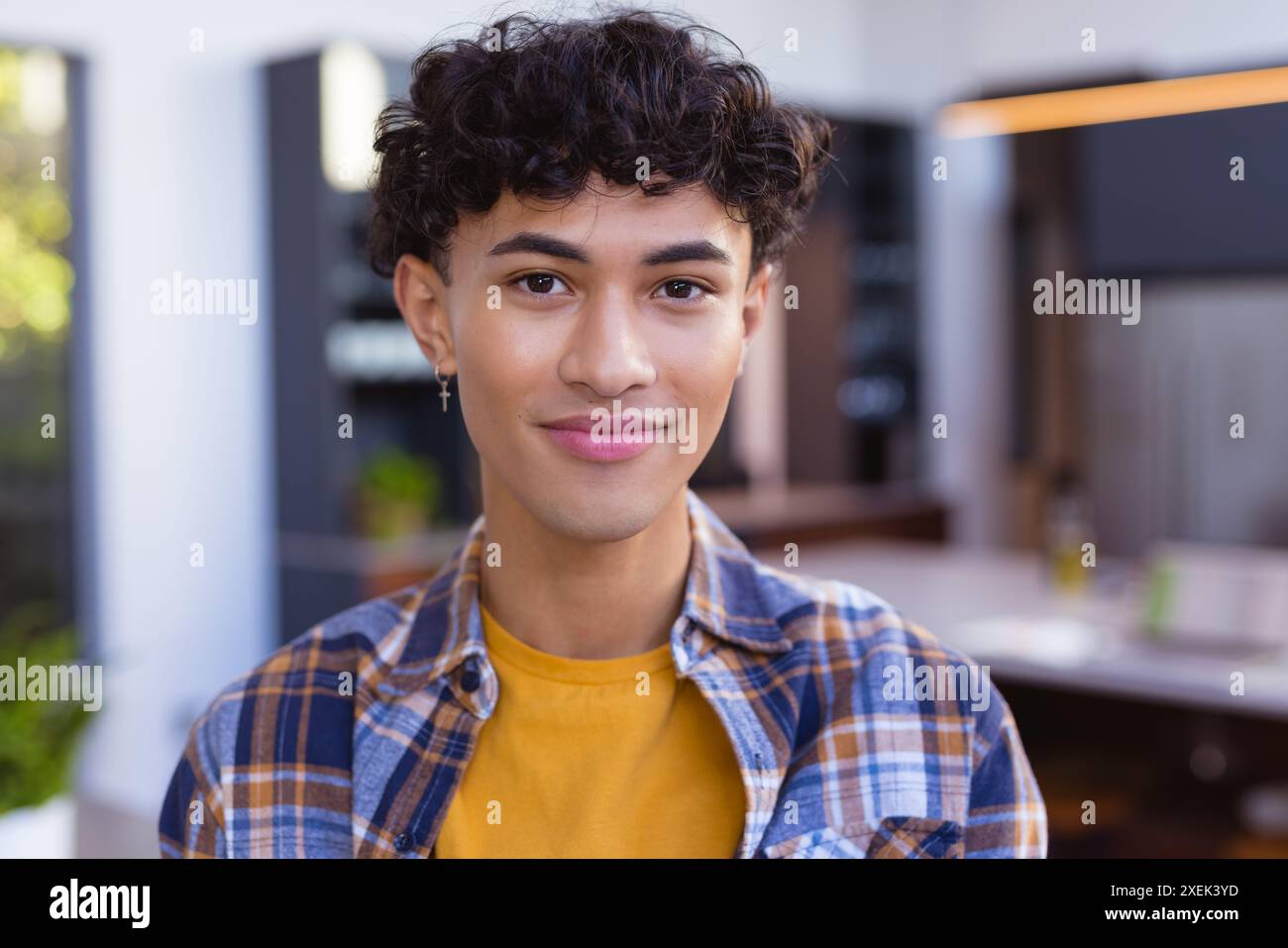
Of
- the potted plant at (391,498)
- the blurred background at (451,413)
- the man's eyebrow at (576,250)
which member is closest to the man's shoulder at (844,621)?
the man's eyebrow at (576,250)

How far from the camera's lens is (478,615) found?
1.09 metres

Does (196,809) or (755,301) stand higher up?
(755,301)

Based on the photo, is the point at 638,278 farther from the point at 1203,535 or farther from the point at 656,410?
the point at 1203,535

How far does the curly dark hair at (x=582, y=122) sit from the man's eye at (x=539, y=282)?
0.05 m

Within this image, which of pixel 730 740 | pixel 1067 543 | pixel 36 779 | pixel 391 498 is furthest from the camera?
pixel 391 498

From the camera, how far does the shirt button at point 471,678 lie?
1062 mm

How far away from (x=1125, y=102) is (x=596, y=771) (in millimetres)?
2887

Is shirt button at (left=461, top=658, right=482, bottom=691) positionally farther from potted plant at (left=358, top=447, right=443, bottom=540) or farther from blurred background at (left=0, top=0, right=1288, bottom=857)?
potted plant at (left=358, top=447, right=443, bottom=540)

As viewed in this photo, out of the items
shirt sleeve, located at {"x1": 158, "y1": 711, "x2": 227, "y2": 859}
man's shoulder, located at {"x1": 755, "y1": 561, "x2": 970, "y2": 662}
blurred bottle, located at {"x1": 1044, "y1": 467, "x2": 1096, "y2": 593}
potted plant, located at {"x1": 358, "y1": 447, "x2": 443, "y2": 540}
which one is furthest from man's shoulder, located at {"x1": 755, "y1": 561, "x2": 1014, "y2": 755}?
potted plant, located at {"x1": 358, "y1": 447, "x2": 443, "y2": 540}

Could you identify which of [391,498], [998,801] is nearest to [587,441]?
[998,801]

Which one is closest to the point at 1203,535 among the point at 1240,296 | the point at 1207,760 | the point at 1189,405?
the point at 1189,405

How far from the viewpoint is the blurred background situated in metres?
3.29

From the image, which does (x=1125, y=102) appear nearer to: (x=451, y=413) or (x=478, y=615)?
(x=451, y=413)
